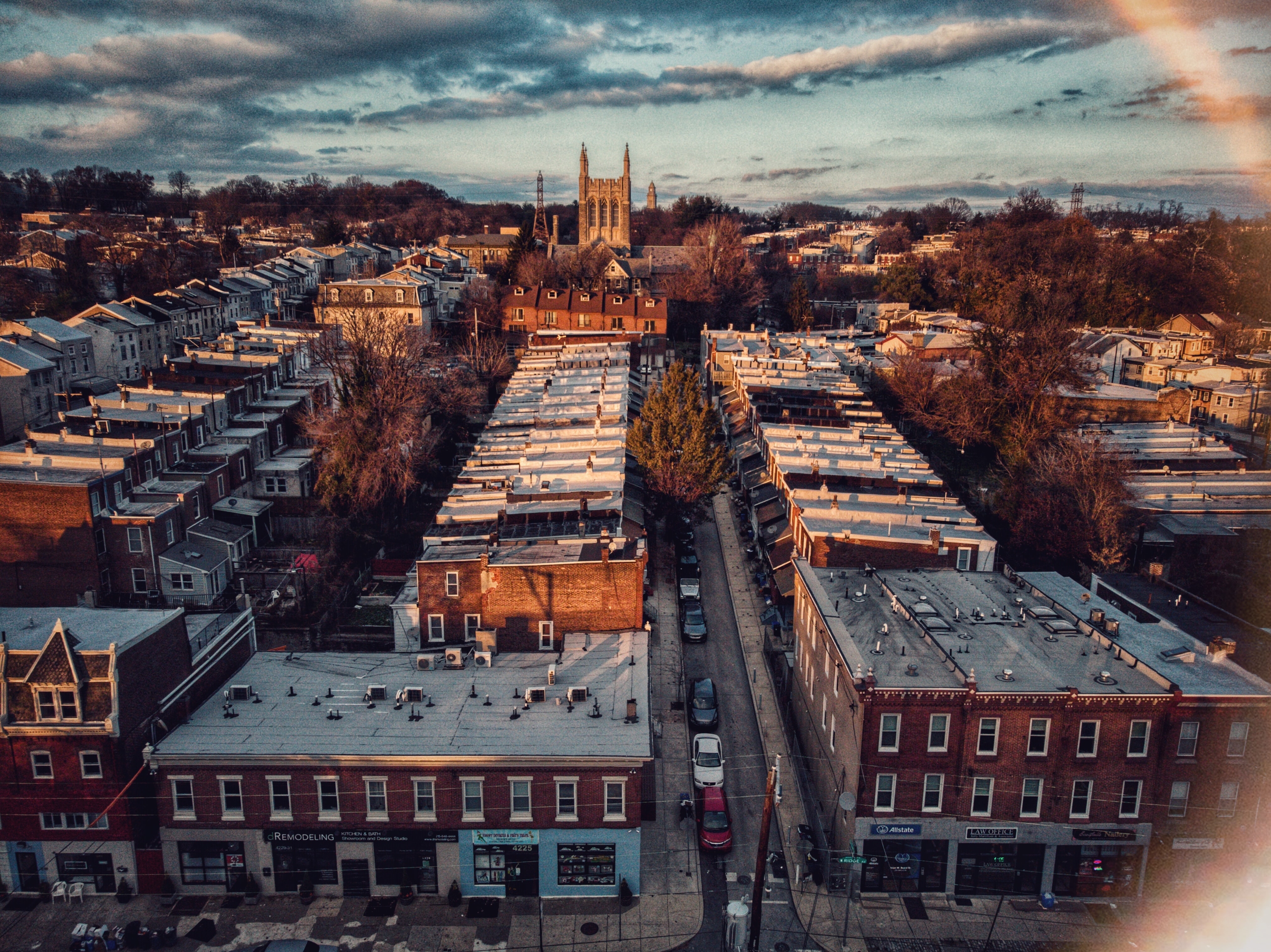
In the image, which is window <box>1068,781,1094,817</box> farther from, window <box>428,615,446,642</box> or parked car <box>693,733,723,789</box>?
window <box>428,615,446,642</box>

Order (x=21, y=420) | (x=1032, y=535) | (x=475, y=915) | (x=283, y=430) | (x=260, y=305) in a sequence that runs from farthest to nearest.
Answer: (x=260, y=305), (x=21, y=420), (x=283, y=430), (x=1032, y=535), (x=475, y=915)

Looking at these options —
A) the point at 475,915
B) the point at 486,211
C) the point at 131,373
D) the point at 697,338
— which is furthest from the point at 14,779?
the point at 486,211

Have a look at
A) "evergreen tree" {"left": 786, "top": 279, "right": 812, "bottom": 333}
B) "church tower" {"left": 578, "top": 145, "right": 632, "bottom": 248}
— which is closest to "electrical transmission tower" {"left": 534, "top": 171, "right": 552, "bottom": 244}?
"church tower" {"left": 578, "top": 145, "right": 632, "bottom": 248}

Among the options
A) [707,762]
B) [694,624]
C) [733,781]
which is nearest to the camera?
[707,762]

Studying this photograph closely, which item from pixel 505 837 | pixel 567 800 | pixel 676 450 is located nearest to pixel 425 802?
pixel 505 837

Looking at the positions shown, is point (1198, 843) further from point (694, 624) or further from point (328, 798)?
point (328, 798)

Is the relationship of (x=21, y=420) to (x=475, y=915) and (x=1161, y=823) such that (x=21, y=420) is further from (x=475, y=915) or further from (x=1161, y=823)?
(x=1161, y=823)
